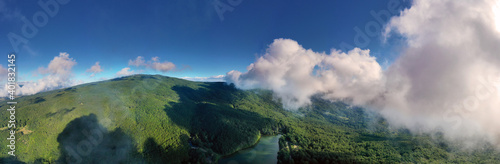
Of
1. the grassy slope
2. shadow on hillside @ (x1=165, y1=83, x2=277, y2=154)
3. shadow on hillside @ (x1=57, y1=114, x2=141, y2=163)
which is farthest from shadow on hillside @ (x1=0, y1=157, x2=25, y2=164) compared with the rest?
shadow on hillside @ (x1=165, y1=83, x2=277, y2=154)

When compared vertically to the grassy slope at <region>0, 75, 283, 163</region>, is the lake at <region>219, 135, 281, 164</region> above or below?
below

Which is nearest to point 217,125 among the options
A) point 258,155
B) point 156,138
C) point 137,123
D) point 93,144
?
point 258,155

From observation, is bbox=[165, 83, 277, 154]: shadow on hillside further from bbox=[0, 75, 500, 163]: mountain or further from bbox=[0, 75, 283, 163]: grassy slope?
bbox=[0, 75, 500, 163]: mountain

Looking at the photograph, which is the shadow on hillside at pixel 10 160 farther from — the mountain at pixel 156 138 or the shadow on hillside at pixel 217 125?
the shadow on hillside at pixel 217 125

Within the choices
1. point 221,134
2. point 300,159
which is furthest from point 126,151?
point 300,159

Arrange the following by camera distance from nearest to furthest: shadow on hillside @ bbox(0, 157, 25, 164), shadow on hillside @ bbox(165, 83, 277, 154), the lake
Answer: shadow on hillside @ bbox(0, 157, 25, 164) → the lake → shadow on hillside @ bbox(165, 83, 277, 154)
